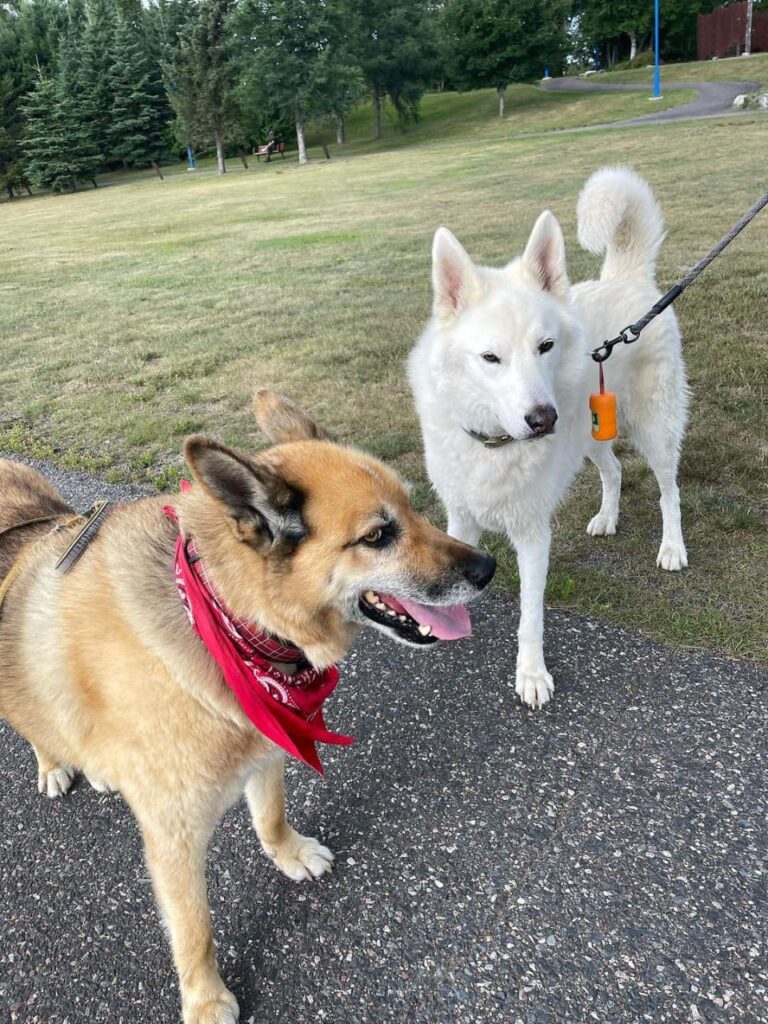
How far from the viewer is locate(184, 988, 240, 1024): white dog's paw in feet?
6.08

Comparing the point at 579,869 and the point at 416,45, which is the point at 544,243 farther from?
the point at 416,45

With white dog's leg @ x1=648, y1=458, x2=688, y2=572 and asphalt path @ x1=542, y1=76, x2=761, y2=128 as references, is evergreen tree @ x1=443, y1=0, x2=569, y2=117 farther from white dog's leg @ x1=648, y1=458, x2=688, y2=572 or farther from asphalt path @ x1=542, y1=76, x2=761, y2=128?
white dog's leg @ x1=648, y1=458, x2=688, y2=572

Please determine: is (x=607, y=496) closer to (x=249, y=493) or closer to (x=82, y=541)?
(x=249, y=493)

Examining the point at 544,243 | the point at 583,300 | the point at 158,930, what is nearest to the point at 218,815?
the point at 158,930

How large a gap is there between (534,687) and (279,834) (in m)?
1.21

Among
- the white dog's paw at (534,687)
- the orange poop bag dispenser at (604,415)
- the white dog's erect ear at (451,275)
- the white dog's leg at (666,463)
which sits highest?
the white dog's erect ear at (451,275)

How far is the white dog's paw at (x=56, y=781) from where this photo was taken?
8.64ft

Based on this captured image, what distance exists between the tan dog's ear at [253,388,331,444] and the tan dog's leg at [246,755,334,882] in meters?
1.09

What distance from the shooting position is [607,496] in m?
3.95

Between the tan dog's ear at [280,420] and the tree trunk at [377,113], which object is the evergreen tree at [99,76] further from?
the tan dog's ear at [280,420]

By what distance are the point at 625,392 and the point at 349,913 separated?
2930mm

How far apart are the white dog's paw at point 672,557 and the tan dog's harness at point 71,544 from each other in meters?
2.81

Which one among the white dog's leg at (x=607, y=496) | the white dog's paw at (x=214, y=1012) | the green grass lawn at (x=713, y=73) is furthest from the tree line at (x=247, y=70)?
the white dog's paw at (x=214, y=1012)

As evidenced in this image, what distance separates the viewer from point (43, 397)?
6.95 m
